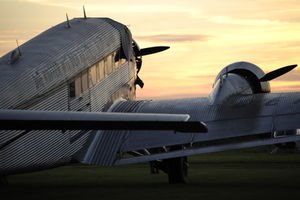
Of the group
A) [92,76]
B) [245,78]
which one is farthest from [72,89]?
[245,78]

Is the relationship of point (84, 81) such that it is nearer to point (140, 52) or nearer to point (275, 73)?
point (275, 73)

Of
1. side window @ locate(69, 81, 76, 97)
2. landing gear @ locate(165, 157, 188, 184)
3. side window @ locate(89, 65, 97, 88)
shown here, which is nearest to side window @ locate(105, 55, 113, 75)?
side window @ locate(89, 65, 97, 88)

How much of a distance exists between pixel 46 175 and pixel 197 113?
1020cm

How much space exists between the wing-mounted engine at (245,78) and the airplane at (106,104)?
3cm

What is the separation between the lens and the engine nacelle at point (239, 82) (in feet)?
78.8

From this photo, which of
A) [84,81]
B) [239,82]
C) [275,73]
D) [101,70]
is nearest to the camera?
[84,81]

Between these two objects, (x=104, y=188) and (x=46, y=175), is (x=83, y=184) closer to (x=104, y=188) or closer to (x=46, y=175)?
(x=104, y=188)

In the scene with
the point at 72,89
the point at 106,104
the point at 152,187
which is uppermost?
the point at 72,89

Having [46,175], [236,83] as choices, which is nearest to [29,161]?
[236,83]

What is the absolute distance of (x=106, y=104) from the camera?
→ 25.0 m

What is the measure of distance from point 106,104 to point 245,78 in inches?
184

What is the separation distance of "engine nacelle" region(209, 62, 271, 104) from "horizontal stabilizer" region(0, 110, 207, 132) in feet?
41.2

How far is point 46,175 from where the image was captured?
1225 inches

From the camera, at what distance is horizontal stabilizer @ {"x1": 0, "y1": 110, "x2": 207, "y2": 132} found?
Result: 11133 millimetres
